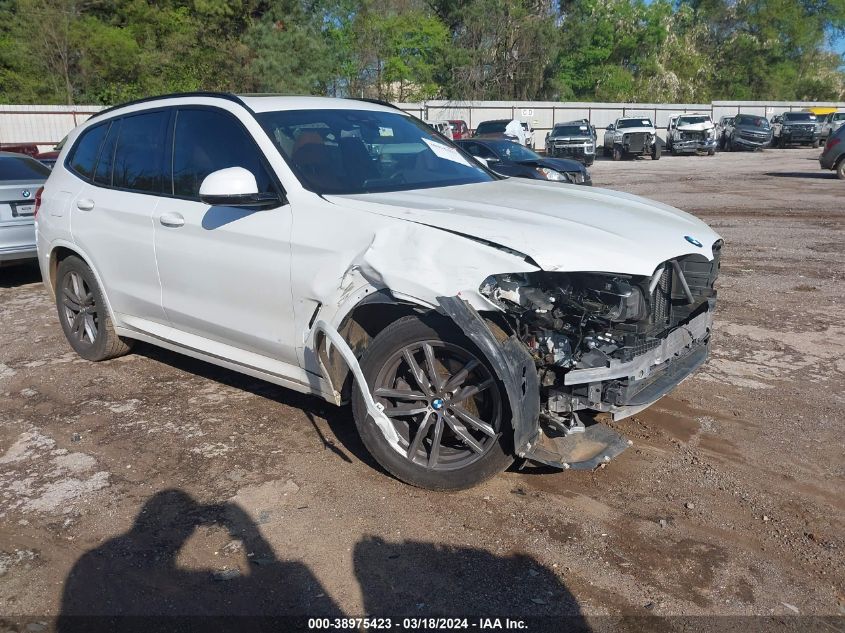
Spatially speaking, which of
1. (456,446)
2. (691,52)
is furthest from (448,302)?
(691,52)

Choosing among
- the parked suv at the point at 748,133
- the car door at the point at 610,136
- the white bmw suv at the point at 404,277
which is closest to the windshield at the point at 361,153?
the white bmw suv at the point at 404,277

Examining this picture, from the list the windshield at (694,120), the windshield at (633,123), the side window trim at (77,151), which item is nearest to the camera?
the side window trim at (77,151)

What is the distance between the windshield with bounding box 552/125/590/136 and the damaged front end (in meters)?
29.8

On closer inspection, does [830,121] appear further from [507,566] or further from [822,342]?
[507,566]

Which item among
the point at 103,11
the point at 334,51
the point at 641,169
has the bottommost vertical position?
the point at 641,169

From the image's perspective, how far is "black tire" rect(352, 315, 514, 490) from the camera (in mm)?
3443

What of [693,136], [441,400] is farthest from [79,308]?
[693,136]

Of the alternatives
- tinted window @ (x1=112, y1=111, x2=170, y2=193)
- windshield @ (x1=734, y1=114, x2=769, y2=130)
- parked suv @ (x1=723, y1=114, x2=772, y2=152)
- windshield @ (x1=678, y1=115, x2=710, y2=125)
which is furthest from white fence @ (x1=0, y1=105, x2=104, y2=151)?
windshield @ (x1=734, y1=114, x2=769, y2=130)

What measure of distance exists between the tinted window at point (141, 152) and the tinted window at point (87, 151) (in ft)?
1.07

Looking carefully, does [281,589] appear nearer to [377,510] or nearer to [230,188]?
[377,510]

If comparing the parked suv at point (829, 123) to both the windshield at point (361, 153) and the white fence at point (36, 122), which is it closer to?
the white fence at point (36, 122)

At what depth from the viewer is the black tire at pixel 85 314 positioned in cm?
551

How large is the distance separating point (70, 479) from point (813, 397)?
4514mm

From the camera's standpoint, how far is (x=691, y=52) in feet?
210
